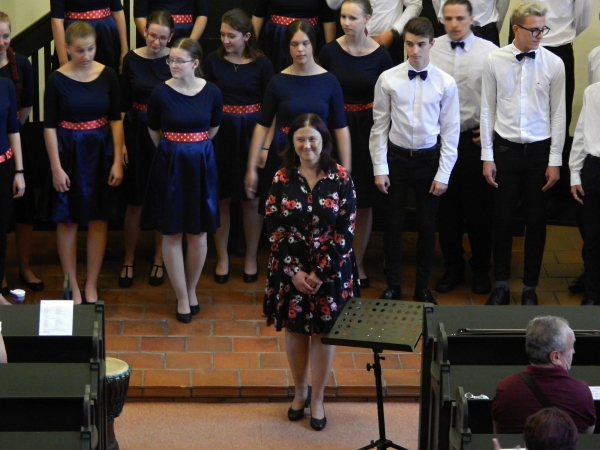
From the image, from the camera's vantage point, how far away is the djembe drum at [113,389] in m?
5.06

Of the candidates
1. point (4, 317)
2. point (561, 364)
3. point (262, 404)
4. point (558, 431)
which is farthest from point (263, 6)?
point (558, 431)

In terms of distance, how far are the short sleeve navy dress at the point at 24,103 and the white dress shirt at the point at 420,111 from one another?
2117 mm

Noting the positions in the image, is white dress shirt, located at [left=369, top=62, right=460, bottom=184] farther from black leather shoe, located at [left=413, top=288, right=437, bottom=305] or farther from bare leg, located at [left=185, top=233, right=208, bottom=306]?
bare leg, located at [left=185, top=233, right=208, bottom=306]

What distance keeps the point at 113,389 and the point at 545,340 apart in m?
2.08

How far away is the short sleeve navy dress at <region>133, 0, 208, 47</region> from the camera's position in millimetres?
7066

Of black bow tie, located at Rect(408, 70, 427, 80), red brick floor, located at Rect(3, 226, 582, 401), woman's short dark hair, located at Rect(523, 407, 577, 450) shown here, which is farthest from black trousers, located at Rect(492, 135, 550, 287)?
woman's short dark hair, located at Rect(523, 407, 577, 450)

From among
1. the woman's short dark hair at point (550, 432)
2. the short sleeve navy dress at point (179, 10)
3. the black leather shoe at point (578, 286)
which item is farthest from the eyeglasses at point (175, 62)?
the woman's short dark hair at point (550, 432)

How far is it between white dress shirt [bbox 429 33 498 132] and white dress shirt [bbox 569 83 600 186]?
2.22 feet

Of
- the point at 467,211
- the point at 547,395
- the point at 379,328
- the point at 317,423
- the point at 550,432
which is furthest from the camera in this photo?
the point at 467,211

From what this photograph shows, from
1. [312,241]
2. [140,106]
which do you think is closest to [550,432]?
[312,241]

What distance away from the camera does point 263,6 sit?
719 centimetres

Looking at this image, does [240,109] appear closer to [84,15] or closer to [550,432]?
[84,15]

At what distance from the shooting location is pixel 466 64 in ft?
21.9

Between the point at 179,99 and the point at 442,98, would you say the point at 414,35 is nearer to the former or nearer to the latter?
the point at 442,98
